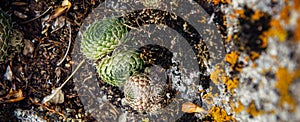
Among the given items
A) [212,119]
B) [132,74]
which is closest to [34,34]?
[132,74]

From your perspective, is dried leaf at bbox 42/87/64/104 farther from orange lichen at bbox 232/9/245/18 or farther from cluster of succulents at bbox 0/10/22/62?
orange lichen at bbox 232/9/245/18

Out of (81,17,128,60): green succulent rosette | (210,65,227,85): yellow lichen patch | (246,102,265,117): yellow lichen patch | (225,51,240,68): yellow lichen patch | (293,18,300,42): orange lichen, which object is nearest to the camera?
(293,18,300,42): orange lichen

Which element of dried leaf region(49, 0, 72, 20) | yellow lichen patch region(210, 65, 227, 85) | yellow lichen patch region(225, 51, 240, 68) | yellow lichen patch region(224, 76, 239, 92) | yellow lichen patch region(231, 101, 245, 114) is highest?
dried leaf region(49, 0, 72, 20)

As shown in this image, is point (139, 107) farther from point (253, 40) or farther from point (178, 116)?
point (253, 40)

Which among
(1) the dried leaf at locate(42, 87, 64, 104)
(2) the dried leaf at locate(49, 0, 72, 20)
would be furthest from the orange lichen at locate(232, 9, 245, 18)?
(1) the dried leaf at locate(42, 87, 64, 104)

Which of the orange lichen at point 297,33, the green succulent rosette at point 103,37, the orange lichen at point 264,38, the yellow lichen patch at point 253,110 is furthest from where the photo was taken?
the green succulent rosette at point 103,37

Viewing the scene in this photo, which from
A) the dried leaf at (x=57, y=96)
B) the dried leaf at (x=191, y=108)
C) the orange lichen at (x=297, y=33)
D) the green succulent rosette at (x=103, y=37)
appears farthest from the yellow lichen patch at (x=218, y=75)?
the dried leaf at (x=57, y=96)

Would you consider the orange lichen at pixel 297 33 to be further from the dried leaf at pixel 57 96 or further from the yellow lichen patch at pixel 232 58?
the dried leaf at pixel 57 96

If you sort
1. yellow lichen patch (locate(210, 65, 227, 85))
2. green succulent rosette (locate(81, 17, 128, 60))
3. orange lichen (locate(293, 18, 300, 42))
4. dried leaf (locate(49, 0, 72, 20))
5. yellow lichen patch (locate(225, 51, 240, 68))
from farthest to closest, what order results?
dried leaf (locate(49, 0, 72, 20)) → green succulent rosette (locate(81, 17, 128, 60)) → yellow lichen patch (locate(210, 65, 227, 85)) → yellow lichen patch (locate(225, 51, 240, 68)) → orange lichen (locate(293, 18, 300, 42))
